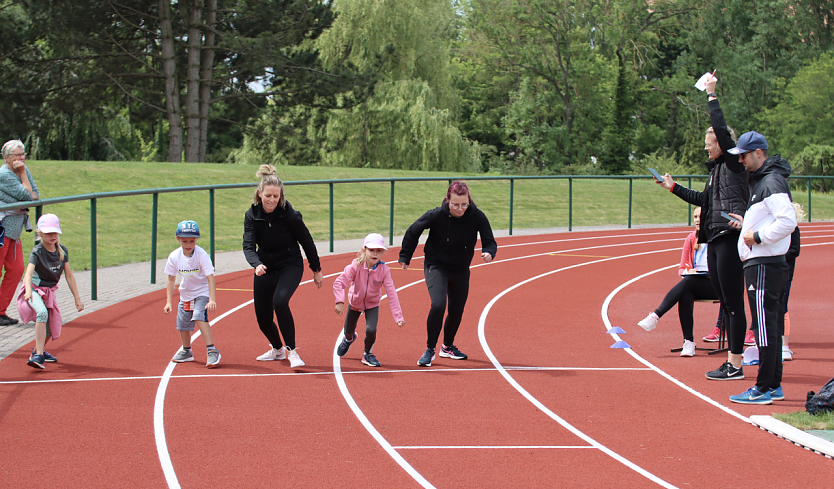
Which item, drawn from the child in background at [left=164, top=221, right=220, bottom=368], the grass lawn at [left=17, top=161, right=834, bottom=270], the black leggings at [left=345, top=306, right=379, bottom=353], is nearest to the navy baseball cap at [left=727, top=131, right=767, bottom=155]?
the black leggings at [left=345, top=306, right=379, bottom=353]

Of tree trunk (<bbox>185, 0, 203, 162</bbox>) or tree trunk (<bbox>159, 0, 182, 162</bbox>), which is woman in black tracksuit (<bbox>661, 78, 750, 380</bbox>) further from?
tree trunk (<bbox>159, 0, 182, 162</bbox>)

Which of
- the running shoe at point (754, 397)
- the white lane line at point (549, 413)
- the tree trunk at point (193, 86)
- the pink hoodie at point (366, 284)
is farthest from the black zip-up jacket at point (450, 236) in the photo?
the tree trunk at point (193, 86)

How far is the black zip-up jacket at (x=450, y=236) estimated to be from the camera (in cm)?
729

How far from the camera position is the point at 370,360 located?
24.3 feet

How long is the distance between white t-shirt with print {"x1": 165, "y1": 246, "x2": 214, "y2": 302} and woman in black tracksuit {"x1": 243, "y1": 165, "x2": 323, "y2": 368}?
18.2 inches

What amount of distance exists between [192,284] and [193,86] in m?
Result: 27.6

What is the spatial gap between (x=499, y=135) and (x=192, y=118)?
Result: 22.6m

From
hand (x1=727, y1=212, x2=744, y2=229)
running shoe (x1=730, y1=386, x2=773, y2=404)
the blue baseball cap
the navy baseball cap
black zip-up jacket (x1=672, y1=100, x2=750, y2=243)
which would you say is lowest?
running shoe (x1=730, y1=386, x2=773, y2=404)

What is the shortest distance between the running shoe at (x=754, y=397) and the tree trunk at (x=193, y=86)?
96.3 feet

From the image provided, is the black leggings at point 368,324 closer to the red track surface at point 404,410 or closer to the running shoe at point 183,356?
the red track surface at point 404,410

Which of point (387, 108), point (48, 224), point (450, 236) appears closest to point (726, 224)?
point (450, 236)

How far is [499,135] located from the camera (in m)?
51.0

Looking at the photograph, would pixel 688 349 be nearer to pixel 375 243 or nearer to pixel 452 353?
pixel 452 353

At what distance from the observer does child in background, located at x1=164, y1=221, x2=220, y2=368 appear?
7219 millimetres
